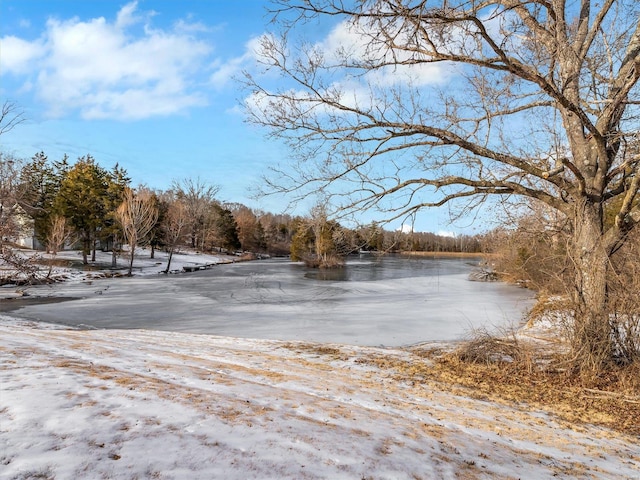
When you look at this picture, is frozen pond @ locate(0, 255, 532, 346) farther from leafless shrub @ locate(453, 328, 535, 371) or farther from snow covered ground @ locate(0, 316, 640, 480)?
snow covered ground @ locate(0, 316, 640, 480)

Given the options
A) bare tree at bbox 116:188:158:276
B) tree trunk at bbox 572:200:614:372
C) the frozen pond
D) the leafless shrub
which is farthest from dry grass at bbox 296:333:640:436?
bare tree at bbox 116:188:158:276

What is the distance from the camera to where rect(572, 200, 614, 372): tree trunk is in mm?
5535

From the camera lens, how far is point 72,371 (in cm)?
428

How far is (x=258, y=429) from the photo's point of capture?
299cm

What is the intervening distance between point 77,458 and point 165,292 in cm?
1874

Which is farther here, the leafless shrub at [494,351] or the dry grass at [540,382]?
the leafless shrub at [494,351]

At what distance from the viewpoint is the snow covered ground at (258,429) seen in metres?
2.38

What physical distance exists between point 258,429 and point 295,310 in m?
11.5

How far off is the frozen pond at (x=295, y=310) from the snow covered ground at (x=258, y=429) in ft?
15.4

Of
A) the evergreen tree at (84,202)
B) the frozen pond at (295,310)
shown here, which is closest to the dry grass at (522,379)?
the frozen pond at (295,310)

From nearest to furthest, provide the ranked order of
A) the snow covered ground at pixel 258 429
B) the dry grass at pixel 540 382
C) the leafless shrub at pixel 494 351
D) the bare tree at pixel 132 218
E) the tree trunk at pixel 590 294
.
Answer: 1. the snow covered ground at pixel 258 429
2. the dry grass at pixel 540 382
3. the tree trunk at pixel 590 294
4. the leafless shrub at pixel 494 351
5. the bare tree at pixel 132 218

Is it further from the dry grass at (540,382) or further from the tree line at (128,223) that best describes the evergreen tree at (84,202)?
the dry grass at (540,382)

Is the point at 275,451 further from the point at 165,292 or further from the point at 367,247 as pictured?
the point at 165,292

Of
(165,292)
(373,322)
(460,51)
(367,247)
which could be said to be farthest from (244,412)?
(165,292)
